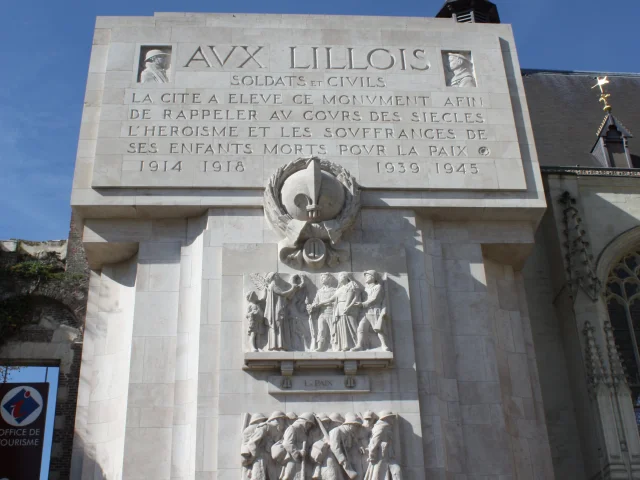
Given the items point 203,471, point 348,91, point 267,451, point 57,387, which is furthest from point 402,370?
point 57,387

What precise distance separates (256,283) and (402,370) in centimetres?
321

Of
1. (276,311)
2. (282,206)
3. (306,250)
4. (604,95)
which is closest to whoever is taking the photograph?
(276,311)

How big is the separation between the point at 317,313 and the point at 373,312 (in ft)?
3.48

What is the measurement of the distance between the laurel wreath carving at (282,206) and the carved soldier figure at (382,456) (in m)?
3.98

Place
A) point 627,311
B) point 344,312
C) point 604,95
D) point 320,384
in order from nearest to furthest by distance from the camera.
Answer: point 320,384 < point 344,312 < point 627,311 < point 604,95

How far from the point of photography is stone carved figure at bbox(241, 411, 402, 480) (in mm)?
15797

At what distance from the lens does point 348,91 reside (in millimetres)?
→ 20484

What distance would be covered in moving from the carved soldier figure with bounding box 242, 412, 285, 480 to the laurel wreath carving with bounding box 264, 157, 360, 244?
399 cm

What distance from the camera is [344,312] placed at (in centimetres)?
1728

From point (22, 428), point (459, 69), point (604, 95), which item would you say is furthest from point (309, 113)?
point (604, 95)

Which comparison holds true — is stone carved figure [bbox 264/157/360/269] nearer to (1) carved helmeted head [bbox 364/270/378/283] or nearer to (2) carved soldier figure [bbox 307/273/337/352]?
(2) carved soldier figure [bbox 307/273/337/352]

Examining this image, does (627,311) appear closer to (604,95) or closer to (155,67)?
(604,95)

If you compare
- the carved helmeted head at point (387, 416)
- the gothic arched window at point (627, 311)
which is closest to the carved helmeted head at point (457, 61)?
the gothic arched window at point (627, 311)

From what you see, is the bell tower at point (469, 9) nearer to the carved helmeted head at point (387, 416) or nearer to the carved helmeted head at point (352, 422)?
the carved helmeted head at point (387, 416)
